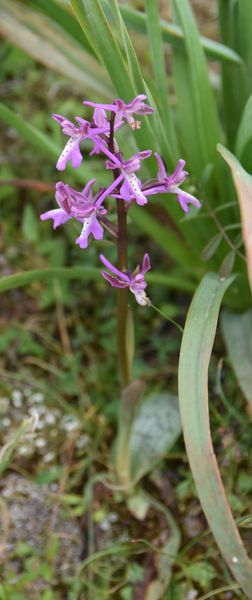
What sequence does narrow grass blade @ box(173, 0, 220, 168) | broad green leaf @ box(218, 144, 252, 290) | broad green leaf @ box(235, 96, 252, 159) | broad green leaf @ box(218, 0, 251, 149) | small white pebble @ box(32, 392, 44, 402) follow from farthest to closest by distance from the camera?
small white pebble @ box(32, 392, 44, 402) < broad green leaf @ box(218, 0, 251, 149) < narrow grass blade @ box(173, 0, 220, 168) < broad green leaf @ box(235, 96, 252, 159) < broad green leaf @ box(218, 144, 252, 290)

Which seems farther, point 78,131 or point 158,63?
point 158,63

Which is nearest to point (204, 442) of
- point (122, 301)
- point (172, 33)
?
point (122, 301)

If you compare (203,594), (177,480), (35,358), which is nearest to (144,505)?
(177,480)

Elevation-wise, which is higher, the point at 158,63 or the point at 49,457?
the point at 158,63

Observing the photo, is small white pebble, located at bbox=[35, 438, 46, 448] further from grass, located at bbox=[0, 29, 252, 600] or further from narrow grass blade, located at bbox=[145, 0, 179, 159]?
narrow grass blade, located at bbox=[145, 0, 179, 159]

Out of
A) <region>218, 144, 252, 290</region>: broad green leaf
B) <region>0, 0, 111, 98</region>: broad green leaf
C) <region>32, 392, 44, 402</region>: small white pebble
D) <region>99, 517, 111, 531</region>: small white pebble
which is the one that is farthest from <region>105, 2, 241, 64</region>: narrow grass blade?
<region>99, 517, 111, 531</region>: small white pebble

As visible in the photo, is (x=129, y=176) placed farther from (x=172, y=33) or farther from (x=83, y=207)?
(x=172, y=33)

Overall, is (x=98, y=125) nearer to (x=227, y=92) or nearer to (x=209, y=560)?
(x=227, y=92)
